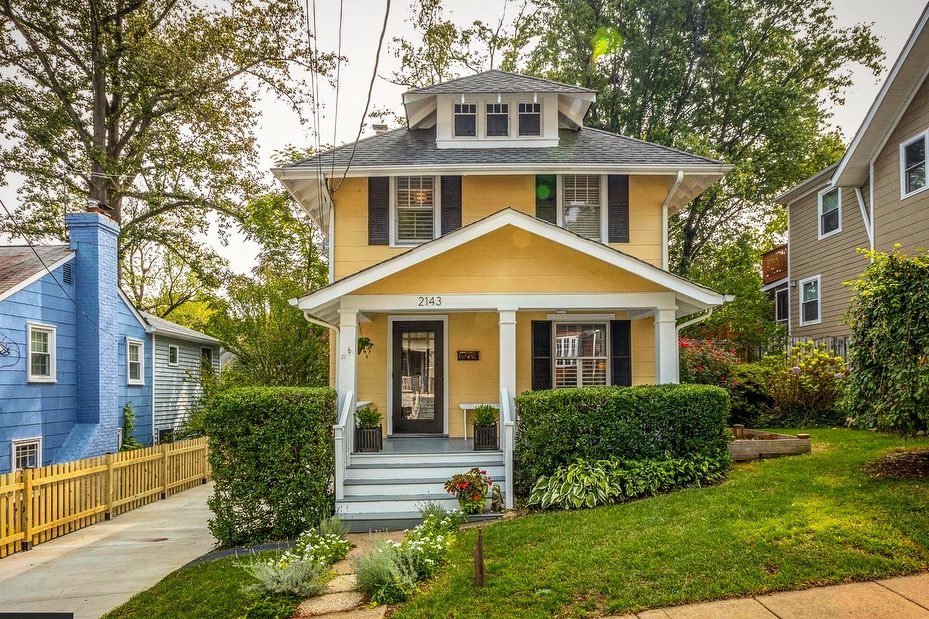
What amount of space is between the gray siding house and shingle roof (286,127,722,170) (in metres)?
8.72

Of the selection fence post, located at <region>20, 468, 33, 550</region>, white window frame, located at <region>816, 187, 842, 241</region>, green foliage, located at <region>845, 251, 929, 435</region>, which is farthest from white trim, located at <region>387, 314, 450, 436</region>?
white window frame, located at <region>816, 187, 842, 241</region>

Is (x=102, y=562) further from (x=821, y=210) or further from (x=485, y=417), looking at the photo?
(x=821, y=210)

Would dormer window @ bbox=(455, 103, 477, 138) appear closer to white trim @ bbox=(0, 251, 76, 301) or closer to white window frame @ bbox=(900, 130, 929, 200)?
white trim @ bbox=(0, 251, 76, 301)

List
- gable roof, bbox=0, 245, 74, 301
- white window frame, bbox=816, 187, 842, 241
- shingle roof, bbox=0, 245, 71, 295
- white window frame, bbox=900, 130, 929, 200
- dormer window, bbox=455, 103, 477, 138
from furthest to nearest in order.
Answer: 1. white window frame, bbox=816, 187, 842, 241
2. white window frame, bbox=900, 130, 929, 200
3. dormer window, bbox=455, 103, 477, 138
4. shingle roof, bbox=0, 245, 71, 295
5. gable roof, bbox=0, 245, 74, 301

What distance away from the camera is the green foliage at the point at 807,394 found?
41.0ft

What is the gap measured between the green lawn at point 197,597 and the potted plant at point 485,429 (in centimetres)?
377

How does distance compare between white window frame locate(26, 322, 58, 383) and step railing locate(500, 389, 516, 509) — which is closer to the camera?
step railing locate(500, 389, 516, 509)

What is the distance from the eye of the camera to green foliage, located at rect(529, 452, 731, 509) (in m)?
7.44

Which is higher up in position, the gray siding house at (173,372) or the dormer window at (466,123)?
the dormer window at (466,123)

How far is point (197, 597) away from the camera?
5.65 m

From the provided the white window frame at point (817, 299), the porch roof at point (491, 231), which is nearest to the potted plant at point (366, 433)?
the porch roof at point (491, 231)

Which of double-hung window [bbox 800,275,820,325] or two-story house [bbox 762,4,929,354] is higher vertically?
two-story house [bbox 762,4,929,354]

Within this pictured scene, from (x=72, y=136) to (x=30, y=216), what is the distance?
314 cm

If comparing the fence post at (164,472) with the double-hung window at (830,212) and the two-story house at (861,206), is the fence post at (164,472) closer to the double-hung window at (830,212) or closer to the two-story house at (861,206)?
the two-story house at (861,206)
